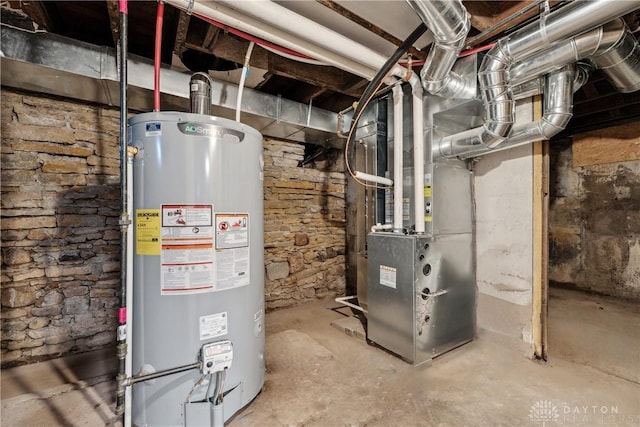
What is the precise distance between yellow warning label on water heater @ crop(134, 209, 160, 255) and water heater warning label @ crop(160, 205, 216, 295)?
32 millimetres

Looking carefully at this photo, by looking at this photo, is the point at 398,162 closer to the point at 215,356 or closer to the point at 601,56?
the point at 601,56

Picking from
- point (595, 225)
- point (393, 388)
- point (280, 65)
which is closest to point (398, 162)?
point (280, 65)

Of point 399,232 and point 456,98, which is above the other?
point 456,98

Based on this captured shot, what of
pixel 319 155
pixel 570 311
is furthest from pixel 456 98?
pixel 570 311

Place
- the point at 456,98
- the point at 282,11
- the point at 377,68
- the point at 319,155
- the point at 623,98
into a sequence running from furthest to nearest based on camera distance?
Result: 1. the point at 319,155
2. the point at 623,98
3. the point at 456,98
4. the point at 377,68
5. the point at 282,11

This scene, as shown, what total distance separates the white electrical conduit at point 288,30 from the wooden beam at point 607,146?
148 inches

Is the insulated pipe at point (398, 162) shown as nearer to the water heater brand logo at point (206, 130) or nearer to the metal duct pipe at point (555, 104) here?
the metal duct pipe at point (555, 104)

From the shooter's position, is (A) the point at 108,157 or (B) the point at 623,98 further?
(B) the point at 623,98

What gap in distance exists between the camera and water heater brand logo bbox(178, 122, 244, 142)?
4.34ft

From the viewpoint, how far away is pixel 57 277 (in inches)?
82.9

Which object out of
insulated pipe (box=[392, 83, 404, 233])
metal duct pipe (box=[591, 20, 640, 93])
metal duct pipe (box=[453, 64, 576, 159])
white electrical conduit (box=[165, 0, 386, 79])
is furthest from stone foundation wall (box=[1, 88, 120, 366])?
metal duct pipe (box=[591, 20, 640, 93])

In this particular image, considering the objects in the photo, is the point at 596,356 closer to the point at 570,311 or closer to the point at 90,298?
the point at 570,311

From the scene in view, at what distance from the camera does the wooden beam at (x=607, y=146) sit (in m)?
3.39

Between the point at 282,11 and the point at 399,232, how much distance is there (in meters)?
1.61
